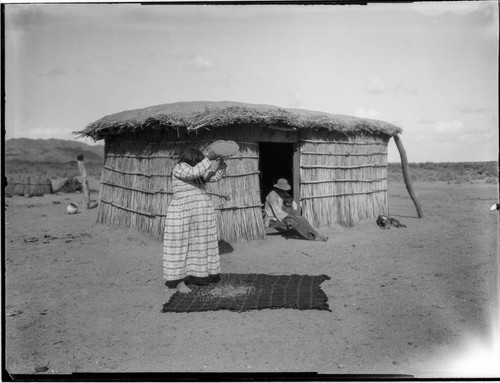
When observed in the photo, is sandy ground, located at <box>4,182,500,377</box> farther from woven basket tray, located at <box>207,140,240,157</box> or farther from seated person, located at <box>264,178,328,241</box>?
woven basket tray, located at <box>207,140,240,157</box>

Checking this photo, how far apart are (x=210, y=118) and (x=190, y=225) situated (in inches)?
105

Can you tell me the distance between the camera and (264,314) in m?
4.43

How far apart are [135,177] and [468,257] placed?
236 inches

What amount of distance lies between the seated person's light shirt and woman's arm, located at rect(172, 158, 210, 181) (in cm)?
391

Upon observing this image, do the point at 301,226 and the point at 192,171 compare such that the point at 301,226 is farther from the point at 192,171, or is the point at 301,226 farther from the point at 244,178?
the point at 192,171

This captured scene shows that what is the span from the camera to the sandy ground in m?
3.64

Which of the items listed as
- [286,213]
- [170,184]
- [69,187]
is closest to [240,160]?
[170,184]

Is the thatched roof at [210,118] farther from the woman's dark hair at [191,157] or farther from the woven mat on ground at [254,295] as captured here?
the woven mat on ground at [254,295]

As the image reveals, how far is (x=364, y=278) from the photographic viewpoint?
5.80m

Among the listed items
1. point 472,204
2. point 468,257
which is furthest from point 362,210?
point 472,204

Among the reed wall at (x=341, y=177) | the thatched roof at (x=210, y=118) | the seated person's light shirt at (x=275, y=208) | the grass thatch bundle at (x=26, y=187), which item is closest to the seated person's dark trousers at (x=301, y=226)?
the seated person's light shirt at (x=275, y=208)

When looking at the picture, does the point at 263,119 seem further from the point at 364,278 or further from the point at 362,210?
the point at 362,210

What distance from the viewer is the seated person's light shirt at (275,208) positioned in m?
8.59

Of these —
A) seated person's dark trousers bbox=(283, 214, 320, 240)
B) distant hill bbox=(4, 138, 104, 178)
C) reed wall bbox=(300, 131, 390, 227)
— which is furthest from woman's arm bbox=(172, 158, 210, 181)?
distant hill bbox=(4, 138, 104, 178)
